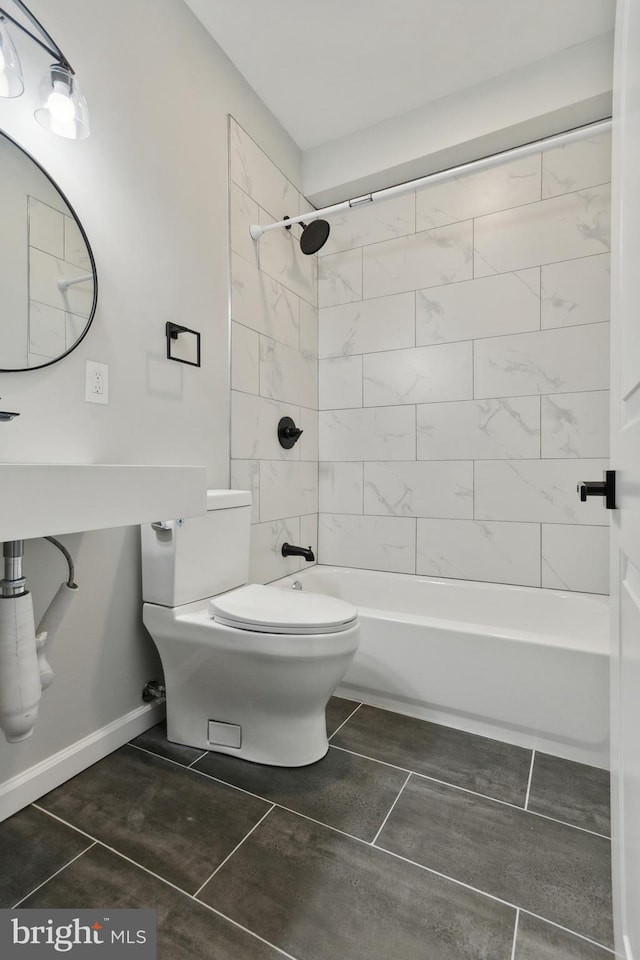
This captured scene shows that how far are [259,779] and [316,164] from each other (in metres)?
2.84

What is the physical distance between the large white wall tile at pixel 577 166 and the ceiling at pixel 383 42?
0.37m

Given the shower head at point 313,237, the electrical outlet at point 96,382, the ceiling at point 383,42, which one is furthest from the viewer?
the shower head at point 313,237

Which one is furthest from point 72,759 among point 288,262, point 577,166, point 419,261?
point 577,166

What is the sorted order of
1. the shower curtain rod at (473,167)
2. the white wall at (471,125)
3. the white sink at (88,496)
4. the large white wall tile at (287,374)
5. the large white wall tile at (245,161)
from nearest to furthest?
1. the white sink at (88,496)
2. the shower curtain rod at (473,167)
3. the white wall at (471,125)
4. the large white wall tile at (245,161)
5. the large white wall tile at (287,374)

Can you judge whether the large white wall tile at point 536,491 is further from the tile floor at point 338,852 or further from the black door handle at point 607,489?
the black door handle at point 607,489

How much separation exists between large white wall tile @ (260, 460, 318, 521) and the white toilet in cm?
58

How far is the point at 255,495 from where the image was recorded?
2.20 m

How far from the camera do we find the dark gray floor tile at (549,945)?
901 millimetres

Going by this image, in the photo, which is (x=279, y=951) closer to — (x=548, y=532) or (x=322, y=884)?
(x=322, y=884)

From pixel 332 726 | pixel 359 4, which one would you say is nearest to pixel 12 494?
pixel 332 726

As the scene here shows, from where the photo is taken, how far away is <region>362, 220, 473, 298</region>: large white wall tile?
93.0 inches

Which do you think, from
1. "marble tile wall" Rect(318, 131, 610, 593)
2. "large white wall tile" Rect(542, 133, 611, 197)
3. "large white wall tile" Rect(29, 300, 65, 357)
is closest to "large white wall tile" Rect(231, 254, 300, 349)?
"marble tile wall" Rect(318, 131, 610, 593)

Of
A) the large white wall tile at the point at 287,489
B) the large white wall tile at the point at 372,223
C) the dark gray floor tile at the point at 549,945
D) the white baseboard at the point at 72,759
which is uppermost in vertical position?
the large white wall tile at the point at 372,223

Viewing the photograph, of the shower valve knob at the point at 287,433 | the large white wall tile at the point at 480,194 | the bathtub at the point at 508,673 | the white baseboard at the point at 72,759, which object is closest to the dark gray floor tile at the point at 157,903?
the white baseboard at the point at 72,759
